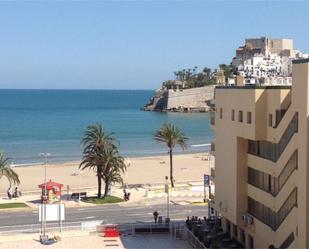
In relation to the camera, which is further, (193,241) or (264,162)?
(193,241)

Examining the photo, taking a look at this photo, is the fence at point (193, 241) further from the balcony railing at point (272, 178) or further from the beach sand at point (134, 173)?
the beach sand at point (134, 173)

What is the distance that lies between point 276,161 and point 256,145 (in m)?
3.56

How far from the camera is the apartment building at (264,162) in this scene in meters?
29.4

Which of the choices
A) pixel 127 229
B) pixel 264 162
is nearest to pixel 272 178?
pixel 264 162

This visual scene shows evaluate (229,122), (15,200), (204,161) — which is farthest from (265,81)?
(204,161)

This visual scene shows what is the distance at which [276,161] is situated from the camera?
110 feet

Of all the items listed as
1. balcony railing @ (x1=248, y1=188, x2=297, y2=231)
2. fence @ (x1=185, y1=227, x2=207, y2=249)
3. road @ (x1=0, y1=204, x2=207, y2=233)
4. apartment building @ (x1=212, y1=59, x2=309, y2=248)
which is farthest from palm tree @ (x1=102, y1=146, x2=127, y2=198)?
balcony railing @ (x1=248, y1=188, x2=297, y2=231)

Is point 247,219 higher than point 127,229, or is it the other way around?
point 247,219

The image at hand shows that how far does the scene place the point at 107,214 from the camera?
52562 millimetres

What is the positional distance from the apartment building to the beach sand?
1388 inches

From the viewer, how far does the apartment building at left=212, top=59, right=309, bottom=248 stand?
96.6ft

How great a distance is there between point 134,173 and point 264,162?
5104 cm

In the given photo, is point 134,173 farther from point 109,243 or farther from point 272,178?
point 272,178

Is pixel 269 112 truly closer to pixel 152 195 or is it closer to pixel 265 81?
pixel 265 81
